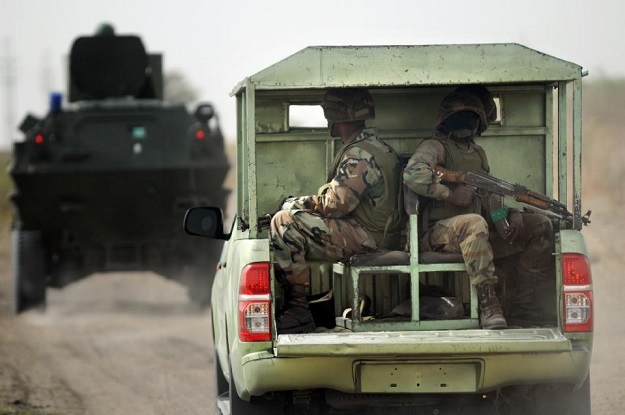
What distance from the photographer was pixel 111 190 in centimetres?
1633

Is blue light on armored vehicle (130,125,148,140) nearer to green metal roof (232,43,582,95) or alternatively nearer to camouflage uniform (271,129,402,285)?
camouflage uniform (271,129,402,285)

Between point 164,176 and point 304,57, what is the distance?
961 cm

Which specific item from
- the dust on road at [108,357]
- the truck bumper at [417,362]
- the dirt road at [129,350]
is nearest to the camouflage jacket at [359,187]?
the truck bumper at [417,362]

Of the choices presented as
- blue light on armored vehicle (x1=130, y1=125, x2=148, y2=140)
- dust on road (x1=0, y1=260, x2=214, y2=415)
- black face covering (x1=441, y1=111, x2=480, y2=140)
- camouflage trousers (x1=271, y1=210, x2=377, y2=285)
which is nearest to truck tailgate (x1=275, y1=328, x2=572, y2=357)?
camouflage trousers (x1=271, y1=210, x2=377, y2=285)

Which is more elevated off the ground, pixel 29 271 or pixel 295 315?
pixel 295 315

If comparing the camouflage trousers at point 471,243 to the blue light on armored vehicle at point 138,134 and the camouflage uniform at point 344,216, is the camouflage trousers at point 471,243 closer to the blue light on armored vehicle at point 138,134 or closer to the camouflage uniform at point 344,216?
the camouflage uniform at point 344,216

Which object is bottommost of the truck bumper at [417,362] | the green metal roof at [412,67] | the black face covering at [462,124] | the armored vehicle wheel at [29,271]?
the armored vehicle wheel at [29,271]

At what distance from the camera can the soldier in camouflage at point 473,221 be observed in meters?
6.84

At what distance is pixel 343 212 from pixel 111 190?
9.46 meters

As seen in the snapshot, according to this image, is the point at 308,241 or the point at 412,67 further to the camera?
the point at 308,241

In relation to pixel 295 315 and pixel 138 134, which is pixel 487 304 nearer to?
pixel 295 315

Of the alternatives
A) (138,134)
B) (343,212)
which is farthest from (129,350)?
(343,212)

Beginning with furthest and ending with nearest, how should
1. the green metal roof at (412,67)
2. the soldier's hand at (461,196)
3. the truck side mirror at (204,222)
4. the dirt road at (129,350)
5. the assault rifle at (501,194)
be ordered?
the dirt road at (129,350) < the truck side mirror at (204,222) < the soldier's hand at (461,196) < the assault rifle at (501,194) < the green metal roof at (412,67)

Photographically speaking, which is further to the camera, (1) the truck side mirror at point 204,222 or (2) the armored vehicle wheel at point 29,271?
(2) the armored vehicle wheel at point 29,271
